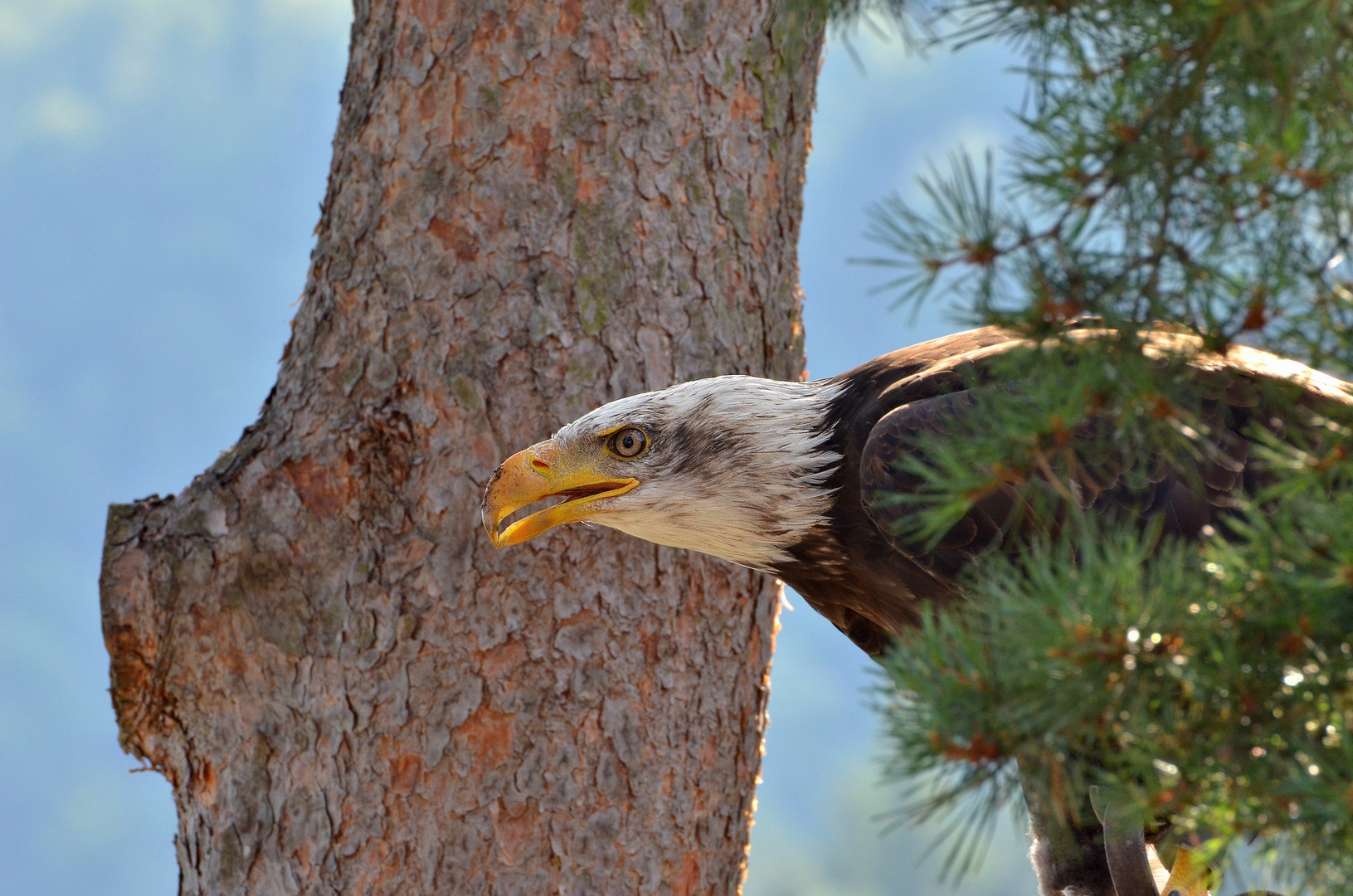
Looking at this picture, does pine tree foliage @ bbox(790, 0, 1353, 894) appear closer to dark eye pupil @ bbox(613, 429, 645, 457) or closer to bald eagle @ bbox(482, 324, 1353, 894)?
bald eagle @ bbox(482, 324, 1353, 894)

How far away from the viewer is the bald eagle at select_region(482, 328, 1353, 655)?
2.66 m

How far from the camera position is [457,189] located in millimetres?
3297

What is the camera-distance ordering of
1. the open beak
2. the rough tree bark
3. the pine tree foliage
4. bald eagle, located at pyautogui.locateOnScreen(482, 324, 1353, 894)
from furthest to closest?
the rough tree bark
the open beak
bald eagle, located at pyautogui.locateOnScreen(482, 324, 1353, 894)
the pine tree foliage

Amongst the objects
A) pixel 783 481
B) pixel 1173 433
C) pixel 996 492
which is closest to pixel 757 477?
pixel 783 481

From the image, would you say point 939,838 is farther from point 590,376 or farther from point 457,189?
point 457,189

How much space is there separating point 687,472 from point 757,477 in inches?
6.6

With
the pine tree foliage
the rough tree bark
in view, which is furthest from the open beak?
the pine tree foliage

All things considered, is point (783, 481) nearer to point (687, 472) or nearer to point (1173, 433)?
point (687, 472)

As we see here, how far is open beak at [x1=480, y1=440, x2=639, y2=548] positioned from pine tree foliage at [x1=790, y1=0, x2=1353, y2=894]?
1.55 m

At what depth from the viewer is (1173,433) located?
3.91 feet

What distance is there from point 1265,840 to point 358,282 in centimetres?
274

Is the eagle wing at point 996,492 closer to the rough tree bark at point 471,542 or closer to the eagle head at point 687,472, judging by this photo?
the eagle head at point 687,472

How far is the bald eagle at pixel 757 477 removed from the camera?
105 inches

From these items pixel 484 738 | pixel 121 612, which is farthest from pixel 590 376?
pixel 121 612
